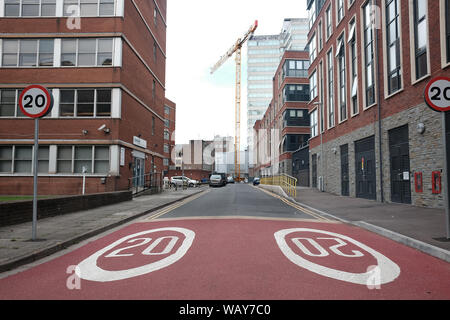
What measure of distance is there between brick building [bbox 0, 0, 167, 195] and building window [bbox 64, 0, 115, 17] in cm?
6

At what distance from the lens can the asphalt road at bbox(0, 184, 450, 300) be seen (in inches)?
149

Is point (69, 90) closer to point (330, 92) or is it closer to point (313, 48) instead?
point (330, 92)

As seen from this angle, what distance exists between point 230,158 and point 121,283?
396ft

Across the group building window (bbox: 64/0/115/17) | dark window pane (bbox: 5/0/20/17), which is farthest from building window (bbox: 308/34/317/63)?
dark window pane (bbox: 5/0/20/17)

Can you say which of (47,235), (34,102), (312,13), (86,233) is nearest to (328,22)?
(312,13)

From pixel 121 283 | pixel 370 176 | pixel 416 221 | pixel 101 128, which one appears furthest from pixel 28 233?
pixel 370 176

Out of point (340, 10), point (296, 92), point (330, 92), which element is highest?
point (296, 92)

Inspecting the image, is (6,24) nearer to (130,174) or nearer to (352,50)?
(130,174)

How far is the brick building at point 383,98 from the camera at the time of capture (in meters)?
12.7

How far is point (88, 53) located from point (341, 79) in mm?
17882

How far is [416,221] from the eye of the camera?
9.42m

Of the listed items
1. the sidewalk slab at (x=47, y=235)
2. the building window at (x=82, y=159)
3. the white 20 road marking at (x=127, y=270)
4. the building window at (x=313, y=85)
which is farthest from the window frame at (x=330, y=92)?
the white 20 road marking at (x=127, y=270)

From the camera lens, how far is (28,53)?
2161cm

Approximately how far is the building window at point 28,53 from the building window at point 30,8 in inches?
74.3
